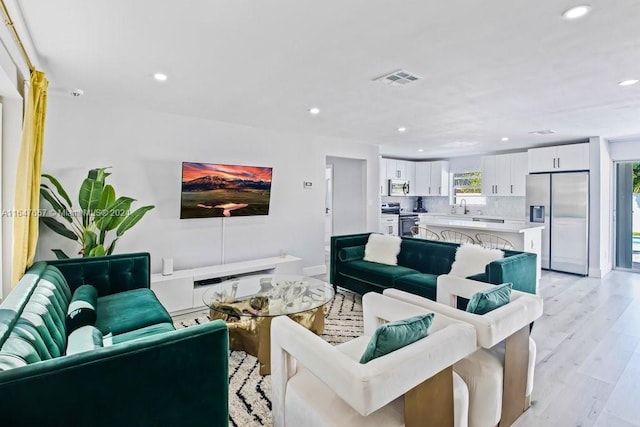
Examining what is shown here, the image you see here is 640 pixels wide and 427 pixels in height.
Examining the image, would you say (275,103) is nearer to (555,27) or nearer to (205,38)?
(205,38)

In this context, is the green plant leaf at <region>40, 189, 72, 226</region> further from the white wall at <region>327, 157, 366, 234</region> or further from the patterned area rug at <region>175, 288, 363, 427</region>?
the white wall at <region>327, 157, 366, 234</region>

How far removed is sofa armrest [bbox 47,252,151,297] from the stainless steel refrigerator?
6.64 m

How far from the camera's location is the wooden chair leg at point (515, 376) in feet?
6.31

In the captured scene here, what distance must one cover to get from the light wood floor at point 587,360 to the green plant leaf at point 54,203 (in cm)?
429

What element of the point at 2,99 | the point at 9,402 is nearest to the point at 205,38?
the point at 2,99

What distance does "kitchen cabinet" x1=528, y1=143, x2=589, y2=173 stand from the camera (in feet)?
18.8

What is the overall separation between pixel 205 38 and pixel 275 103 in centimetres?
150

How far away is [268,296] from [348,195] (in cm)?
400

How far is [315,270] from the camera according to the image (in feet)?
18.7

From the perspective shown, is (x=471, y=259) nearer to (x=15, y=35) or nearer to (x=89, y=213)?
(x=89, y=213)

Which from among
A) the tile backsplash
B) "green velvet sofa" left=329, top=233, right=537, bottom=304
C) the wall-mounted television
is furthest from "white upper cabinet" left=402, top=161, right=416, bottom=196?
the wall-mounted television

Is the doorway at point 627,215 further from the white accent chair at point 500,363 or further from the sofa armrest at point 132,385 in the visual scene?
the sofa armrest at point 132,385

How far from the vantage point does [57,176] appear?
3.53 metres

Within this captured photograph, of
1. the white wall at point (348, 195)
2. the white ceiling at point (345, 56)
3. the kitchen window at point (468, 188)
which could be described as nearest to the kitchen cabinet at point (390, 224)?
the white wall at point (348, 195)
